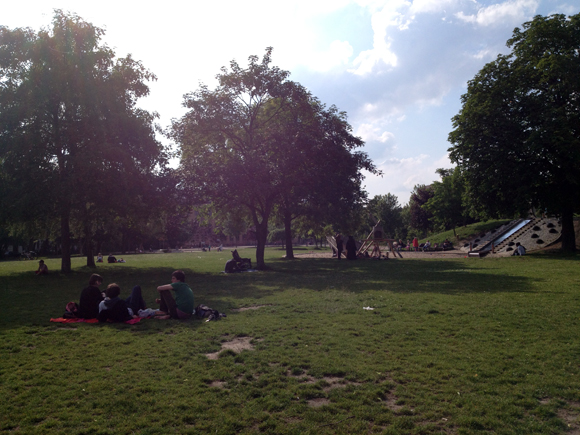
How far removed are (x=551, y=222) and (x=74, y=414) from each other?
43916 millimetres

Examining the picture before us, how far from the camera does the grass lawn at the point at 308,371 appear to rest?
14.8 feet

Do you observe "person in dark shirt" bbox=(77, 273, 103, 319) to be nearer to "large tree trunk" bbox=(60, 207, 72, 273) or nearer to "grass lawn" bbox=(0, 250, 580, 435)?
"grass lawn" bbox=(0, 250, 580, 435)

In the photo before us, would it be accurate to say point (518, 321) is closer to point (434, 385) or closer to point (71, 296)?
point (434, 385)

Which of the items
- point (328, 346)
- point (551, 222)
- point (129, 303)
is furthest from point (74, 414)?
point (551, 222)

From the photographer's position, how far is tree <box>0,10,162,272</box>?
72.1 ft

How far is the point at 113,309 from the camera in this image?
32.9ft

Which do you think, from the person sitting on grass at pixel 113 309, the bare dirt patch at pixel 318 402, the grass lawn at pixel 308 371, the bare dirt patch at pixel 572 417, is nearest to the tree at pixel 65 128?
the grass lawn at pixel 308 371

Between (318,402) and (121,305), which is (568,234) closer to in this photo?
(121,305)

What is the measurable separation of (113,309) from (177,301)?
4.97 feet

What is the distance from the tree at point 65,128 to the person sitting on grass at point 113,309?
13830 mm

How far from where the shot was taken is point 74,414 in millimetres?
4676

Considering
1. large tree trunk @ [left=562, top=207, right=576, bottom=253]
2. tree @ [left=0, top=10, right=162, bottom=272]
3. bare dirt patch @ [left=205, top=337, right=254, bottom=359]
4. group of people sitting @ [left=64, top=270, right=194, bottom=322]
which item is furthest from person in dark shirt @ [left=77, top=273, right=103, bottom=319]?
large tree trunk @ [left=562, top=207, right=576, bottom=253]

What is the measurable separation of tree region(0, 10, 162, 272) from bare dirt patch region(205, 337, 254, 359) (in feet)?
56.5

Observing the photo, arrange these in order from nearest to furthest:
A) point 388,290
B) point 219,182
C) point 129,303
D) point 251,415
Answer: point 251,415
point 129,303
point 388,290
point 219,182
